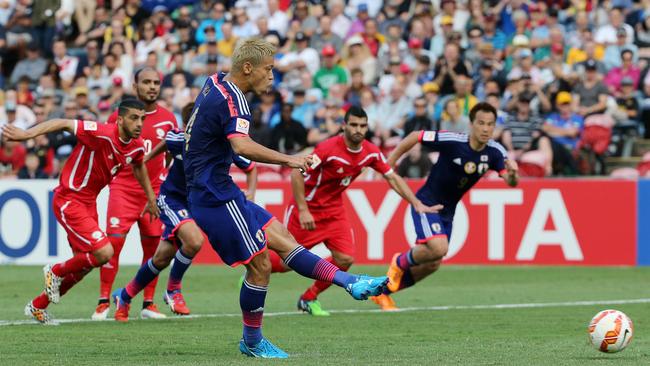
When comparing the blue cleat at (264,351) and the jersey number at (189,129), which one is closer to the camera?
the jersey number at (189,129)

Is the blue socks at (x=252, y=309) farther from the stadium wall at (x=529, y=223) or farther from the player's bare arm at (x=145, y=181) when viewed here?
the stadium wall at (x=529, y=223)

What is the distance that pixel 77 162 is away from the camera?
1249 centimetres

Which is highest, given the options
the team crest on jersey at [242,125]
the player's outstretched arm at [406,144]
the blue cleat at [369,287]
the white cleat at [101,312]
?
the team crest on jersey at [242,125]

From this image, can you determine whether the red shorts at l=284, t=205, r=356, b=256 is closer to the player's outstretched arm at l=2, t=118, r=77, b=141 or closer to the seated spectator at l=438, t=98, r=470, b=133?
the player's outstretched arm at l=2, t=118, r=77, b=141

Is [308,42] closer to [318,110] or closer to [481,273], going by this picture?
[318,110]

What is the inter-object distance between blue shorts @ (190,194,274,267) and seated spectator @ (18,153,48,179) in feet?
44.0

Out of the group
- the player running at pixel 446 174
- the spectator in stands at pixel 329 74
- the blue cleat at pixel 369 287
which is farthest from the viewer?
the spectator in stands at pixel 329 74

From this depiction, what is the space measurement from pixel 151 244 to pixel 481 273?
6590 mm

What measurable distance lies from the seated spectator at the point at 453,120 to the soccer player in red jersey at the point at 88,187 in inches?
396

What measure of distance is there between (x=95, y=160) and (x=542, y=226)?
9104 millimetres

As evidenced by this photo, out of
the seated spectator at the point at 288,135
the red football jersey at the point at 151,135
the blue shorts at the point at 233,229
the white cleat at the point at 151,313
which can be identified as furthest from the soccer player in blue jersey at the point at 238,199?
the seated spectator at the point at 288,135

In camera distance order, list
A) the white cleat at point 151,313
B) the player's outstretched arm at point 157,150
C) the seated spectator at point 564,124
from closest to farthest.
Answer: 1. the player's outstretched arm at point 157,150
2. the white cleat at point 151,313
3. the seated spectator at point 564,124

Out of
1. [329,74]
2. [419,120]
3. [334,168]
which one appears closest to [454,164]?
[334,168]

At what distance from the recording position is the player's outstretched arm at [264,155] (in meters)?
8.62
